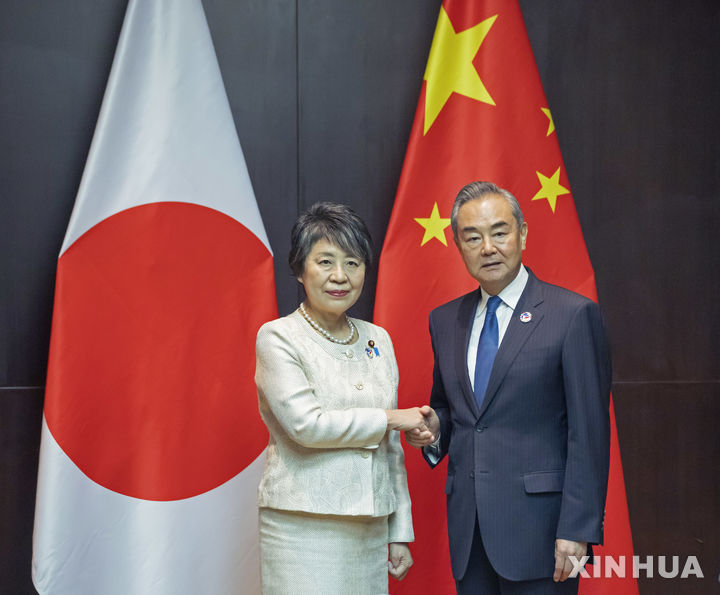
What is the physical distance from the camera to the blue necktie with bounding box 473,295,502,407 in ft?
6.16

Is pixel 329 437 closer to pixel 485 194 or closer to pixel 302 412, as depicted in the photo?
pixel 302 412

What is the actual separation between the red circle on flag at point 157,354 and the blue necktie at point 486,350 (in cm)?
80

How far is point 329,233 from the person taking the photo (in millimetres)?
1870

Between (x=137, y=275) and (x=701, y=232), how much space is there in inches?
84.3

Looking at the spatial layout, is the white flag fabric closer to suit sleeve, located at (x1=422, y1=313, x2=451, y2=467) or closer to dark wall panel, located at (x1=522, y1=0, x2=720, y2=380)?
suit sleeve, located at (x1=422, y1=313, x2=451, y2=467)

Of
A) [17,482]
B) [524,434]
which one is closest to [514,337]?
[524,434]

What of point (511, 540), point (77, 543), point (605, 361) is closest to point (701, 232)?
point (605, 361)

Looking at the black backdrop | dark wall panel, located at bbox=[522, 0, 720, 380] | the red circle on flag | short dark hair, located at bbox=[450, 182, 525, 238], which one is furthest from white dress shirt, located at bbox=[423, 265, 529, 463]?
dark wall panel, located at bbox=[522, 0, 720, 380]

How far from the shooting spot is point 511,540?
1.78m

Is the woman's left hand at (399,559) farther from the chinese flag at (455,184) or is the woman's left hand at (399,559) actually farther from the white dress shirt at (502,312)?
the chinese flag at (455,184)

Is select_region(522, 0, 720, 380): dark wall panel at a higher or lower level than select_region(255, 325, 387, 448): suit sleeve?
higher

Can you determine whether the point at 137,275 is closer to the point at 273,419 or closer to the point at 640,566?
the point at 273,419

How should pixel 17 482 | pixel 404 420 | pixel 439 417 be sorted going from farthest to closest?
pixel 17 482 → pixel 439 417 → pixel 404 420

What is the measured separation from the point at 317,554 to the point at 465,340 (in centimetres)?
64
